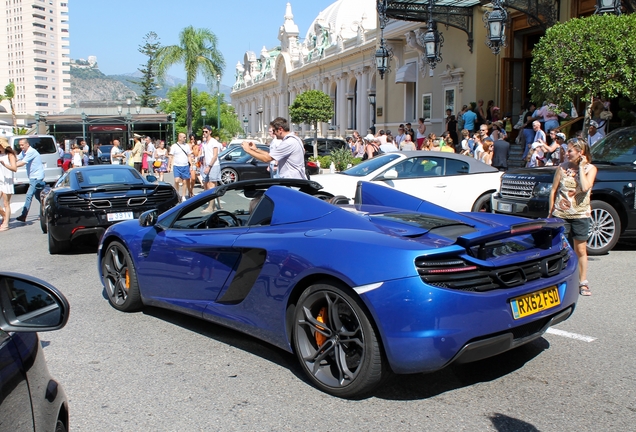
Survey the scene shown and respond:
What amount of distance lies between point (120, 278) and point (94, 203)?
3677 mm

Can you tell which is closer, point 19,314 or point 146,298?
point 19,314

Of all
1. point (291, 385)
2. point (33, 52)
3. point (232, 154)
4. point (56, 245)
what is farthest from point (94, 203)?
point (33, 52)

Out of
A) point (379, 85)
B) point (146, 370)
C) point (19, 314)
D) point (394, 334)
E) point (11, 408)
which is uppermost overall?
point (379, 85)

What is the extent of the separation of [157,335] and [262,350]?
3.36 ft

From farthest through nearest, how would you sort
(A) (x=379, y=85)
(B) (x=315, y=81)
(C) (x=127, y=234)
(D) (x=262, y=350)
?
(B) (x=315, y=81) < (A) (x=379, y=85) < (C) (x=127, y=234) < (D) (x=262, y=350)

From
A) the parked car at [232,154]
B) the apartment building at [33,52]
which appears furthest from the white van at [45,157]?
the apartment building at [33,52]

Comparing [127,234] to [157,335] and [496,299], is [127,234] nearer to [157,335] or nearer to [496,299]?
[157,335]

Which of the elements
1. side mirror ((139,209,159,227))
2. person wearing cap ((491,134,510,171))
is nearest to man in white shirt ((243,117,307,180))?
side mirror ((139,209,159,227))

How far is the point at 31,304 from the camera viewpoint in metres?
2.25

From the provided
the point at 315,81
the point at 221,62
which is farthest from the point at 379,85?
the point at 315,81

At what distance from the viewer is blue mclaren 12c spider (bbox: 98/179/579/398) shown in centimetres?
359

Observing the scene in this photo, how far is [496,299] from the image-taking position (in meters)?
3.68

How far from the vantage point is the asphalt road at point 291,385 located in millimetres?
3652

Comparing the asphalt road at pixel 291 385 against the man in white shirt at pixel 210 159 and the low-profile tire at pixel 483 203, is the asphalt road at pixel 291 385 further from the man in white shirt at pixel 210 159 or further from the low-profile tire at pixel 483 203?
the man in white shirt at pixel 210 159
